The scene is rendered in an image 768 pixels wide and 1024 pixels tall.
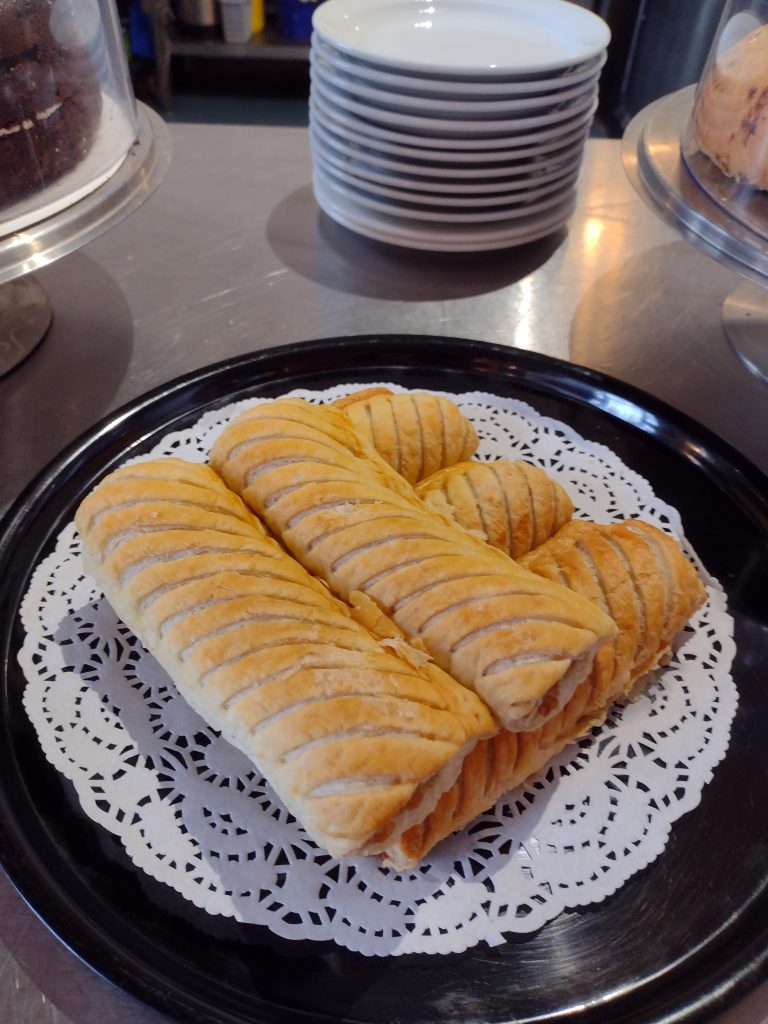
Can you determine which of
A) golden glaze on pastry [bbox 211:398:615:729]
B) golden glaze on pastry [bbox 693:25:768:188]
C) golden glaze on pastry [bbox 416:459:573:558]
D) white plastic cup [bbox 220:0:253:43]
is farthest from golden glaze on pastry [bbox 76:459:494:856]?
white plastic cup [bbox 220:0:253:43]

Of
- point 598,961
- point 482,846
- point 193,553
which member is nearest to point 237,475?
point 193,553

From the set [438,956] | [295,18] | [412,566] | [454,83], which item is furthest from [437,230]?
[295,18]

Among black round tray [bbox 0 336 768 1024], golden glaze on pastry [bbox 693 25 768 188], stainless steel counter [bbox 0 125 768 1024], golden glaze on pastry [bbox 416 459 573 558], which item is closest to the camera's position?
black round tray [bbox 0 336 768 1024]

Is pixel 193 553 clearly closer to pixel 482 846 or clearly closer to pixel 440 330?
pixel 482 846

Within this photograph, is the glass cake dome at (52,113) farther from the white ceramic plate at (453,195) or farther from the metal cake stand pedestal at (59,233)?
the white ceramic plate at (453,195)

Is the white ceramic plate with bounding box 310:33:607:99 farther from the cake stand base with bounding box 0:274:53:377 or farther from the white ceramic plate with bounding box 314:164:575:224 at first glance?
the cake stand base with bounding box 0:274:53:377

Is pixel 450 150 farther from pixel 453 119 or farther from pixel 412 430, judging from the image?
pixel 412 430
